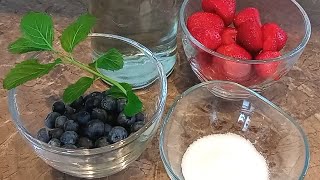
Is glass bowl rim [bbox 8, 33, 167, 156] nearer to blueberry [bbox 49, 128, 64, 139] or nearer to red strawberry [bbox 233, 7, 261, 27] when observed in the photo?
blueberry [bbox 49, 128, 64, 139]

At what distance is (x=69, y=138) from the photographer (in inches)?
24.9

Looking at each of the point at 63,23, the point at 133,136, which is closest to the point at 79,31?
the point at 133,136

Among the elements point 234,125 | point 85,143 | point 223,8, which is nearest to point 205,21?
point 223,8

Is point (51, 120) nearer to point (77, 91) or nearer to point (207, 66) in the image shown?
point (77, 91)

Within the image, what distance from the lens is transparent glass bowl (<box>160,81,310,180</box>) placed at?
687 mm

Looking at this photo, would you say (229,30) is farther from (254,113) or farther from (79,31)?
(79,31)

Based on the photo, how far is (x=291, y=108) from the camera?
2.57 feet

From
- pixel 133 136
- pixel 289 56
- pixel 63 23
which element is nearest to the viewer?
pixel 133 136

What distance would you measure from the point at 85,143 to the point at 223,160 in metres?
0.17

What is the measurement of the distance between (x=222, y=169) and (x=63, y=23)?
Result: 0.38m

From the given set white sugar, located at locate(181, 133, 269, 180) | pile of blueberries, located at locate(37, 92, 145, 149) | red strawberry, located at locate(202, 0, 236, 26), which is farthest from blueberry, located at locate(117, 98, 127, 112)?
red strawberry, located at locate(202, 0, 236, 26)

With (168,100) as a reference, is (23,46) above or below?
above

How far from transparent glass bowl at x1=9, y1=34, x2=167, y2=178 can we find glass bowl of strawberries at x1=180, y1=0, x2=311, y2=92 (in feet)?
0.23

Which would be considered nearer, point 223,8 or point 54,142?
point 54,142
